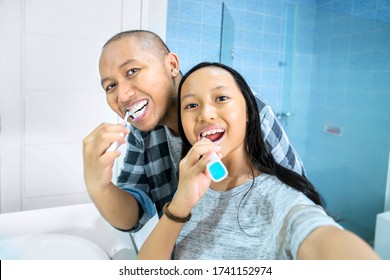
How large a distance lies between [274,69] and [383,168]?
44 cm

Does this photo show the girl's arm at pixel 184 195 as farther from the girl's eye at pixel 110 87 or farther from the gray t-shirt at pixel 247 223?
the girl's eye at pixel 110 87

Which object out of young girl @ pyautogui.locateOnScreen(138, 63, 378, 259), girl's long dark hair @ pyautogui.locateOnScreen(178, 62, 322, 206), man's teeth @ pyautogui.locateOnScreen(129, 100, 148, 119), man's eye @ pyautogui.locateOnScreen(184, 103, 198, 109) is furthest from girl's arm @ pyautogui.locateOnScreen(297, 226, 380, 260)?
man's teeth @ pyautogui.locateOnScreen(129, 100, 148, 119)

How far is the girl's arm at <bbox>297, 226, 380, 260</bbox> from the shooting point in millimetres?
370

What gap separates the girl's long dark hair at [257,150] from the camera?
1.75ft

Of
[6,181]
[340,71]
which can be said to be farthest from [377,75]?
[6,181]

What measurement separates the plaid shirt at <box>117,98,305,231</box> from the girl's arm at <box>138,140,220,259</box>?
176 mm

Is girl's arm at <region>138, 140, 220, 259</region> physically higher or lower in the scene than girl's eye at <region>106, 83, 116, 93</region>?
lower

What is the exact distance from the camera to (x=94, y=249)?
69 cm

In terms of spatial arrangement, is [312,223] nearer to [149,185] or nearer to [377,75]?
[149,185]

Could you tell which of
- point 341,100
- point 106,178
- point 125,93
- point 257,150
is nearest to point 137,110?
point 125,93

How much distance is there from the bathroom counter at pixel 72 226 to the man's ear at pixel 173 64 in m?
0.40

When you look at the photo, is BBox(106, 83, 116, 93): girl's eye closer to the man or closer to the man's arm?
the man

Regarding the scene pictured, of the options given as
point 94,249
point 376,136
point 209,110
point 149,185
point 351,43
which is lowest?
point 94,249

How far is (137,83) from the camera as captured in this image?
0.59 meters
